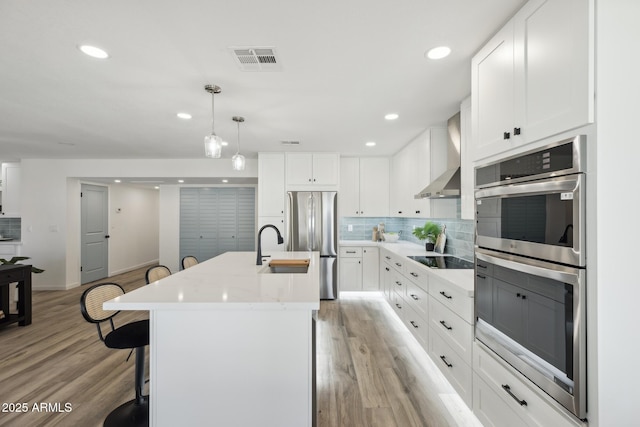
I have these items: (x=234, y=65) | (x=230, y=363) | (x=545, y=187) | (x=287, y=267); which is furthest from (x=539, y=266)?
(x=234, y=65)

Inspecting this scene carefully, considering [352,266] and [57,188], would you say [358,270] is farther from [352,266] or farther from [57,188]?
[57,188]

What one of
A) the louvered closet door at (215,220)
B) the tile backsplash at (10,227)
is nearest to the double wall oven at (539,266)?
the louvered closet door at (215,220)

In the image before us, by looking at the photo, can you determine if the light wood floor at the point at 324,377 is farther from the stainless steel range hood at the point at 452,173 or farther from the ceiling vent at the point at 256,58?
the ceiling vent at the point at 256,58

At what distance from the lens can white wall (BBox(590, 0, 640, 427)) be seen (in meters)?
1.08

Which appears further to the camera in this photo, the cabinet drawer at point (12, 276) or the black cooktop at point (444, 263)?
the cabinet drawer at point (12, 276)

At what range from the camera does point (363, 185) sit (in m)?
5.33

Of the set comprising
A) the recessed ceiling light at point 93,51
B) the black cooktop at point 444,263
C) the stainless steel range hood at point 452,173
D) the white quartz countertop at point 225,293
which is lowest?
the black cooktop at point 444,263

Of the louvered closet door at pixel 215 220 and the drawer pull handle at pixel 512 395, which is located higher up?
the louvered closet door at pixel 215 220

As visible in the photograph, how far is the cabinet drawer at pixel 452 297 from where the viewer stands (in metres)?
1.97

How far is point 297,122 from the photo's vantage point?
3383 millimetres

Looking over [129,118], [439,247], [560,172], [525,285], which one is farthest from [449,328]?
[129,118]

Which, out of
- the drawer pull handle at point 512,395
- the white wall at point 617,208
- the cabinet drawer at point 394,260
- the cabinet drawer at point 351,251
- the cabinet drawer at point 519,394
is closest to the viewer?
the white wall at point 617,208

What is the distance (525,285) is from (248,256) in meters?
2.39

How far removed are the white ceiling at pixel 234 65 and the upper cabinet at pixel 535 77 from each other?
6.8 inches
